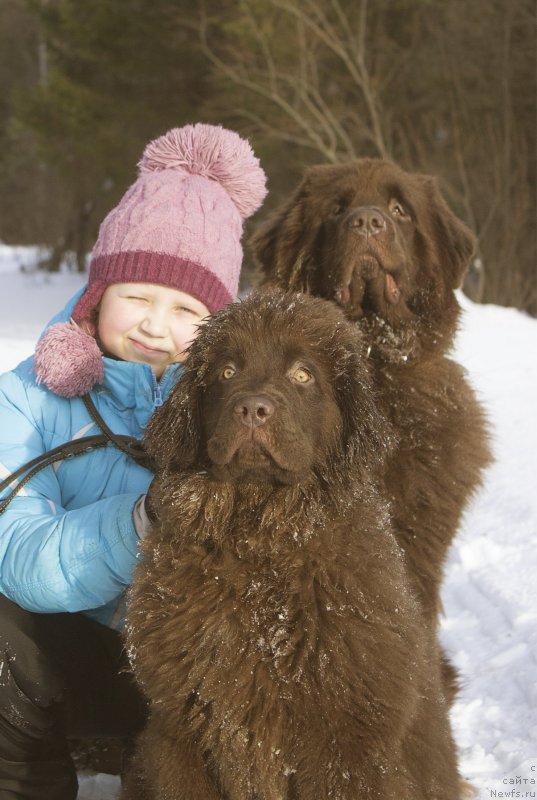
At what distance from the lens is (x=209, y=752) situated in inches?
94.3

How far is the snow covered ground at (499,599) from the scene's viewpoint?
127 inches

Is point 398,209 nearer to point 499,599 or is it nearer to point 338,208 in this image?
point 338,208

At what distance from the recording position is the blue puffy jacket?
274 cm

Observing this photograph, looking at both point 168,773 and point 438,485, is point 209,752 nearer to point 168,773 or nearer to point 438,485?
point 168,773

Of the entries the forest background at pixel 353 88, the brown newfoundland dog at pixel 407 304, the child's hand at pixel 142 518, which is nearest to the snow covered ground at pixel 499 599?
the brown newfoundland dog at pixel 407 304

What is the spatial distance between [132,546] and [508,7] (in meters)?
12.6

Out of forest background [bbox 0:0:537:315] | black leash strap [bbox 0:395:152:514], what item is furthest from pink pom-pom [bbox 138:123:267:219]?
forest background [bbox 0:0:537:315]

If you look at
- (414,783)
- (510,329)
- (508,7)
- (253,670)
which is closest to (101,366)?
(253,670)

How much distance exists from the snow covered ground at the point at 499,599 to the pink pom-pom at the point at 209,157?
1.51m

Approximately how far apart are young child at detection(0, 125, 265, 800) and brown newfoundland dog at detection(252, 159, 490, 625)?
0.33 m

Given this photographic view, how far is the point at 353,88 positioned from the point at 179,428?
42.9ft

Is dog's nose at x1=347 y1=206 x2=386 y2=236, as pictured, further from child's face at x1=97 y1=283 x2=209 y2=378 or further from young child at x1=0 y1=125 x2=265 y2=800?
child's face at x1=97 y1=283 x2=209 y2=378

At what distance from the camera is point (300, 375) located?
251 cm

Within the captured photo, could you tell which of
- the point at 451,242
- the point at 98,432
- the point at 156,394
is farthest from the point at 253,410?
the point at 451,242
